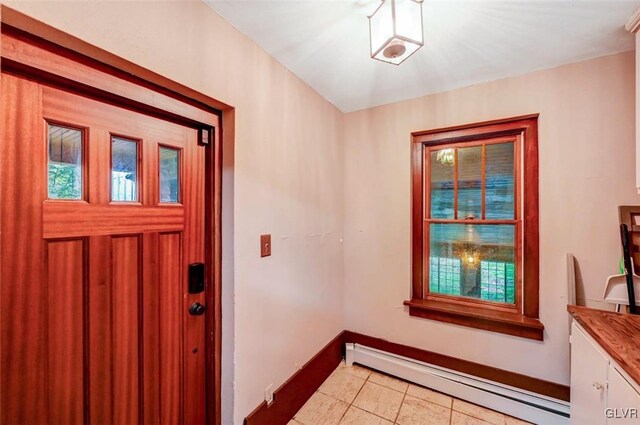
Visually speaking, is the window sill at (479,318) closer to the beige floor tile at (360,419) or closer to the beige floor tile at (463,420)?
the beige floor tile at (463,420)

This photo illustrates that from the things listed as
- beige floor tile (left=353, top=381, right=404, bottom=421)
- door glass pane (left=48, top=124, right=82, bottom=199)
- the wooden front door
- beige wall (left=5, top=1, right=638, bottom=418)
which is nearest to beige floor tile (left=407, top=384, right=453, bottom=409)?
beige floor tile (left=353, top=381, right=404, bottom=421)

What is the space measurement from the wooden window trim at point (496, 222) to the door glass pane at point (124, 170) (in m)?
1.98

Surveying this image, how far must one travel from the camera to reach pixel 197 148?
1379 mm

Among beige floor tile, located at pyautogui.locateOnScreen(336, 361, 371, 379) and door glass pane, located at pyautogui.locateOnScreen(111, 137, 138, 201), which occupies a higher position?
door glass pane, located at pyautogui.locateOnScreen(111, 137, 138, 201)

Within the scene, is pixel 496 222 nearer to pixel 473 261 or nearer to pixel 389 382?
pixel 473 261

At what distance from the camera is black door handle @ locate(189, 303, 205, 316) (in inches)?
52.6

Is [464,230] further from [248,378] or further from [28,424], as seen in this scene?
[28,424]

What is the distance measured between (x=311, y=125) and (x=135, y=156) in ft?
4.25

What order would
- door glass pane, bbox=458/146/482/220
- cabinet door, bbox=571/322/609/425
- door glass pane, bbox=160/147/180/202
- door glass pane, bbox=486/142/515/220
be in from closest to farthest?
cabinet door, bbox=571/322/609/425 < door glass pane, bbox=160/147/180/202 < door glass pane, bbox=486/142/515/220 < door glass pane, bbox=458/146/482/220

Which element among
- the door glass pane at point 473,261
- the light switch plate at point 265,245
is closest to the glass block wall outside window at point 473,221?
the door glass pane at point 473,261

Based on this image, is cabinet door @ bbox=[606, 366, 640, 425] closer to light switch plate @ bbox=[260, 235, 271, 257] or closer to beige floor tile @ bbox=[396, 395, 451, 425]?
beige floor tile @ bbox=[396, 395, 451, 425]

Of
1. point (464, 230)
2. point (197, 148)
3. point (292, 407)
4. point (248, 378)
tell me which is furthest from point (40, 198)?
point (464, 230)

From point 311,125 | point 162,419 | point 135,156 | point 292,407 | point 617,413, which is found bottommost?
point 292,407

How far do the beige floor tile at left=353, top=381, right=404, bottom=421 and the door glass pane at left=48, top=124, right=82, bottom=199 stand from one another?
7.04 feet
